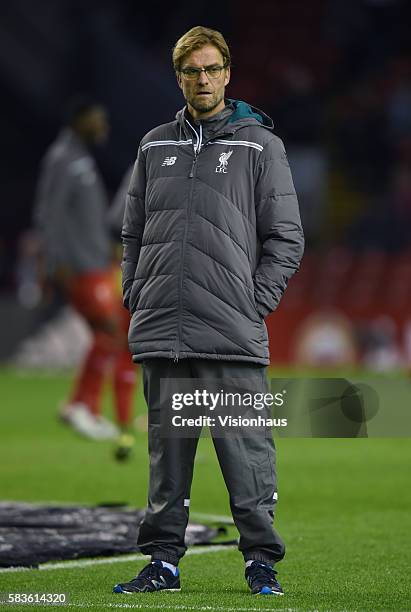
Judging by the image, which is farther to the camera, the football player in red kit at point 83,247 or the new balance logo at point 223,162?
the football player in red kit at point 83,247

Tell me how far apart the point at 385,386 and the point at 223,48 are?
4.57ft

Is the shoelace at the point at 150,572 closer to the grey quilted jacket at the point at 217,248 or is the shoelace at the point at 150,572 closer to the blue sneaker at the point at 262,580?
the blue sneaker at the point at 262,580

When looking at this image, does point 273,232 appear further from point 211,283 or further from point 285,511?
point 285,511

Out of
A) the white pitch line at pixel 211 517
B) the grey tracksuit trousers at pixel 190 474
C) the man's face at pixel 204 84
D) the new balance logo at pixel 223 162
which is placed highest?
the man's face at pixel 204 84

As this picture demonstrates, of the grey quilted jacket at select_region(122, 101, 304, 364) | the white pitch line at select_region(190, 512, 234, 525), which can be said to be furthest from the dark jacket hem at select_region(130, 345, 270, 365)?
the white pitch line at select_region(190, 512, 234, 525)

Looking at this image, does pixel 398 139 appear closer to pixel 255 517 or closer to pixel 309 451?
pixel 309 451

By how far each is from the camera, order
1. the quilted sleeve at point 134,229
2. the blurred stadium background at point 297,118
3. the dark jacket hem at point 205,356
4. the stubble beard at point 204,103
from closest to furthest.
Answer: the dark jacket hem at point 205,356
the stubble beard at point 204,103
the quilted sleeve at point 134,229
the blurred stadium background at point 297,118

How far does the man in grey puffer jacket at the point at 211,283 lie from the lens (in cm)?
523

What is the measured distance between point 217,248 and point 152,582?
125 cm

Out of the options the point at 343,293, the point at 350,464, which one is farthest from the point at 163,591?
the point at 343,293

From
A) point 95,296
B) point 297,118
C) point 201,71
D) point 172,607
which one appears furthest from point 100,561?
point 297,118

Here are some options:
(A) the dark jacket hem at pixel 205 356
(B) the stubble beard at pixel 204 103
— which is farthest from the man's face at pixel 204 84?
(A) the dark jacket hem at pixel 205 356

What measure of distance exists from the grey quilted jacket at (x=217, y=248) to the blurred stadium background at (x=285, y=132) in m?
10.2

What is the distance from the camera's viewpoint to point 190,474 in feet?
17.7
